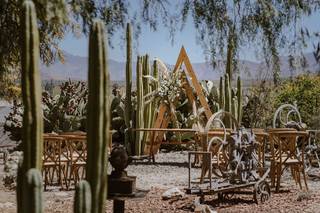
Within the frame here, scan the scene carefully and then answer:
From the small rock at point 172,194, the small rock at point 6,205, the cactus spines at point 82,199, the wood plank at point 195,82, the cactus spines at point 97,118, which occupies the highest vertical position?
the wood plank at point 195,82

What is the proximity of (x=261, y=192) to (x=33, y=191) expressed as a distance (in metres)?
4.87

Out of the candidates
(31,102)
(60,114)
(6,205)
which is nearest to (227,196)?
(6,205)

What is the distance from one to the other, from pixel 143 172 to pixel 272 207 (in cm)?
420

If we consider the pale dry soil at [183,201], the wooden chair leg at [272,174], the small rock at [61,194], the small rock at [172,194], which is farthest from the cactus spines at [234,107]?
the small rock at [61,194]

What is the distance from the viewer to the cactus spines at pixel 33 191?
3172mm

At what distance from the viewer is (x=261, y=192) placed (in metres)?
7.51

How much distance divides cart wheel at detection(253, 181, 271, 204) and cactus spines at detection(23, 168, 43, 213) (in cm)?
462

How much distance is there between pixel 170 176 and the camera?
1036 centimetres

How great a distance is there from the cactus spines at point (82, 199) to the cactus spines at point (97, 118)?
0.08 metres

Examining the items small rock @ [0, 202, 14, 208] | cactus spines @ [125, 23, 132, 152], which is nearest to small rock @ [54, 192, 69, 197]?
small rock @ [0, 202, 14, 208]

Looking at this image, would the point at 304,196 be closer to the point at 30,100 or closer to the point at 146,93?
the point at 30,100

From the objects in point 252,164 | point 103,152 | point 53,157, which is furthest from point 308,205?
point 103,152

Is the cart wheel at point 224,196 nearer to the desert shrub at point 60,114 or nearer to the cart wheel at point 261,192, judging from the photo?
the cart wheel at point 261,192

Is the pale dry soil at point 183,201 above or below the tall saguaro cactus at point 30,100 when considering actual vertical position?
Result: below
